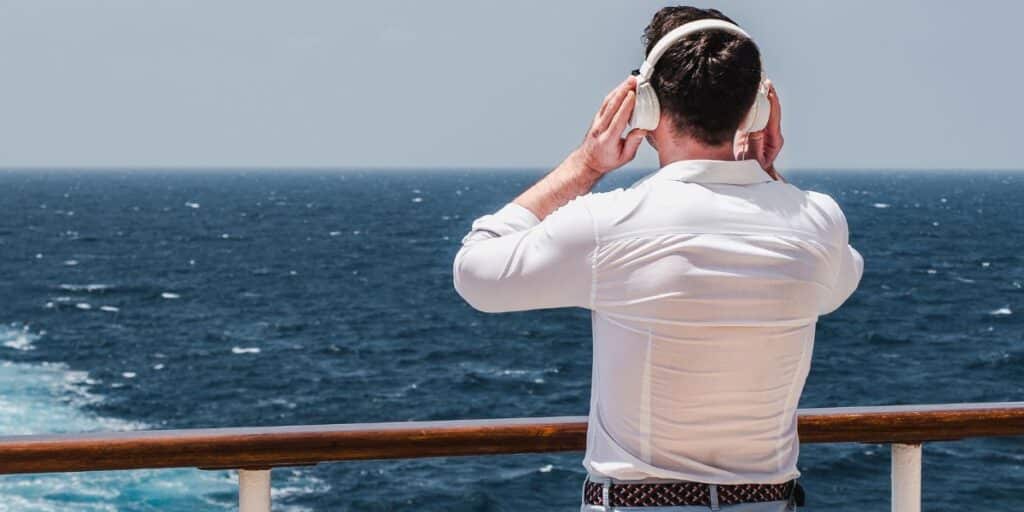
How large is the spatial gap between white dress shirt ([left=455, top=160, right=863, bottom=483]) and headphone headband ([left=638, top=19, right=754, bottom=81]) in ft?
0.39

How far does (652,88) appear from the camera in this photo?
1433 millimetres

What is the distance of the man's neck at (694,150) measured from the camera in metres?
1.46

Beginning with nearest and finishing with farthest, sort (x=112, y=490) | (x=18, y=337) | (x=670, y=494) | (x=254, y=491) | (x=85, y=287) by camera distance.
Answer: (x=670, y=494) → (x=254, y=491) → (x=112, y=490) → (x=18, y=337) → (x=85, y=287)

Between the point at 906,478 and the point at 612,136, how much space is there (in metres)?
0.85

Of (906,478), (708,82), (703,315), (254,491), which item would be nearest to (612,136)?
(708,82)

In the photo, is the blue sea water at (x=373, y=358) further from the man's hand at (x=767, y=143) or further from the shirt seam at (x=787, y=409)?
the shirt seam at (x=787, y=409)

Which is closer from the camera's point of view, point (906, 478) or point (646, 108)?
point (646, 108)

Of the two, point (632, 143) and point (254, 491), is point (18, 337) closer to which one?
point (254, 491)

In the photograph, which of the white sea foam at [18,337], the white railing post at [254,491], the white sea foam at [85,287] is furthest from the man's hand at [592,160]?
the white sea foam at [85,287]

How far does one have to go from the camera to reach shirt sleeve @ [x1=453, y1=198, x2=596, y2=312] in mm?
1392

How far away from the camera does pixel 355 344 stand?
30578 millimetres

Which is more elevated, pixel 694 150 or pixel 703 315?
pixel 694 150

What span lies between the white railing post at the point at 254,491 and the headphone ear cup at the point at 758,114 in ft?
2.75

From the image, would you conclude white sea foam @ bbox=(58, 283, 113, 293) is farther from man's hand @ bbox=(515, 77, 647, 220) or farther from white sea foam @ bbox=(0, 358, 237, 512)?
man's hand @ bbox=(515, 77, 647, 220)
